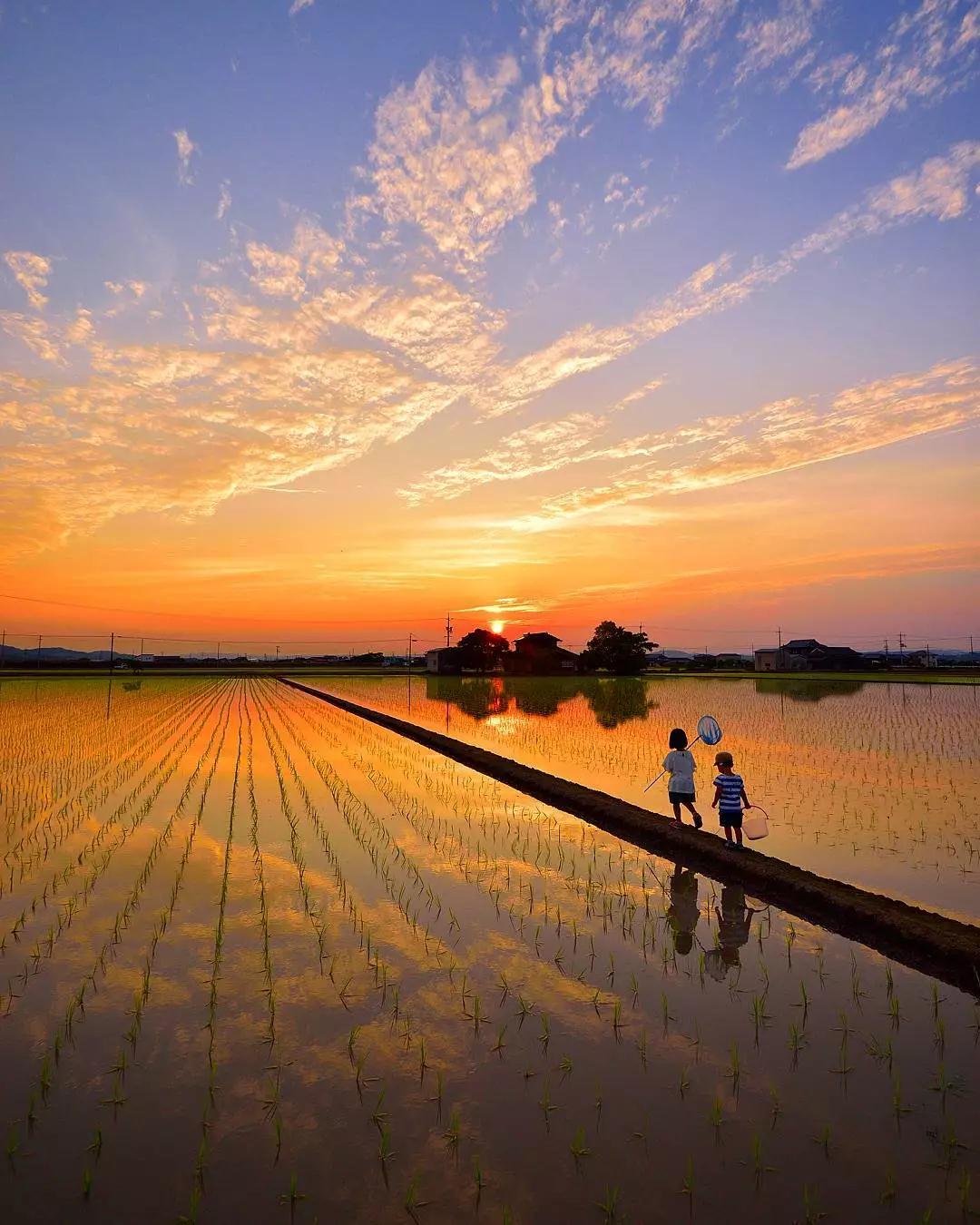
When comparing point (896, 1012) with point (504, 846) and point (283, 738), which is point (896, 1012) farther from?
point (283, 738)

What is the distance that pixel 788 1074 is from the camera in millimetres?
4156

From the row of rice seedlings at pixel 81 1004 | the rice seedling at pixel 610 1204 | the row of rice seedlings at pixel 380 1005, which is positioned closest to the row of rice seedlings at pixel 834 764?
the row of rice seedlings at pixel 380 1005

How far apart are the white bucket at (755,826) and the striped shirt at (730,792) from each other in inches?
10.9

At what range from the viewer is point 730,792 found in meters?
8.55

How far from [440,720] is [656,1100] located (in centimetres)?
2227

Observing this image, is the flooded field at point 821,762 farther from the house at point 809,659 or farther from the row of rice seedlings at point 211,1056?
the house at point 809,659

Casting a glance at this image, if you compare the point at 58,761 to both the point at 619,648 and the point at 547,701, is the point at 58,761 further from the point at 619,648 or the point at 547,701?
the point at 619,648

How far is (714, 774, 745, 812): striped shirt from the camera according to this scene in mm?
8523

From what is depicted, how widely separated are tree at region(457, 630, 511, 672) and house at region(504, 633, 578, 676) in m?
1.34

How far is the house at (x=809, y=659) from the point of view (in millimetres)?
83750

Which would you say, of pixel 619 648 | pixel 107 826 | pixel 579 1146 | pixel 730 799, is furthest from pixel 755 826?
pixel 619 648

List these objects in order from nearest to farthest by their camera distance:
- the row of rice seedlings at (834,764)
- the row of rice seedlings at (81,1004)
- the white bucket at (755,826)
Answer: the row of rice seedlings at (81,1004) < the white bucket at (755,826) < the row of rice seedlings at (834,764)

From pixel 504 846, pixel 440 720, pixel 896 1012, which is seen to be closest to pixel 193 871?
pixel 504 846

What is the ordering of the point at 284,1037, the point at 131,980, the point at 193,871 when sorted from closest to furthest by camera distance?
the point at 284,1037 → the point at 131,980 → the point at 193,871
